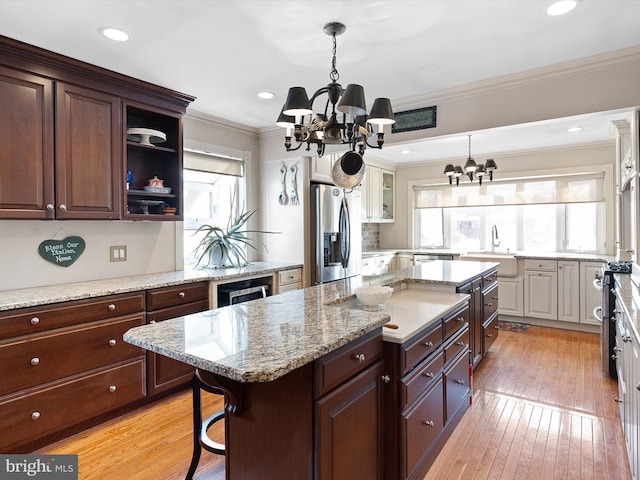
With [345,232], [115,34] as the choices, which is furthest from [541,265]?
[115,34]

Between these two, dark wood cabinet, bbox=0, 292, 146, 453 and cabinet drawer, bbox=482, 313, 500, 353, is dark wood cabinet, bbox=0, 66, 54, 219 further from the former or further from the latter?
cabinet drawer, bbox=482, 313, 500, 353

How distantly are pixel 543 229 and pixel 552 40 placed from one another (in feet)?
12.8

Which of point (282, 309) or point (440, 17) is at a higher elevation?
point (440, 17)

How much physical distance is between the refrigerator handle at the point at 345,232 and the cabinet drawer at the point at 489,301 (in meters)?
1.64

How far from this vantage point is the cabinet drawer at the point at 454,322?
2203 mm

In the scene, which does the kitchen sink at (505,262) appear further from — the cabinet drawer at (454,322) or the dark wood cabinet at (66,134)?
the dark wood cabinet at (66,134)

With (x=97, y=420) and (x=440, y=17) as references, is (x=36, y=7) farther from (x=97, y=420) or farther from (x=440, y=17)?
(x=97, y=420)

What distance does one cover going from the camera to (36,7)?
6.44 feet

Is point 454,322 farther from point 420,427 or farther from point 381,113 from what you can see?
point 381,113

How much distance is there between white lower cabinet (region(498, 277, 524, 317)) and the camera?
5051 mm

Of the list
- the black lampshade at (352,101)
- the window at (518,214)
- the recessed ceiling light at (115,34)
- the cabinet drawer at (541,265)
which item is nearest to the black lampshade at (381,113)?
the black lampshade at (352,101)

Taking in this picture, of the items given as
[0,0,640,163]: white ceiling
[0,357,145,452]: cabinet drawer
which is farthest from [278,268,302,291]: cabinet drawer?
[0,0,640,163]: white ceiling

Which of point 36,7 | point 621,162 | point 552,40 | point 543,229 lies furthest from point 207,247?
point 543,229

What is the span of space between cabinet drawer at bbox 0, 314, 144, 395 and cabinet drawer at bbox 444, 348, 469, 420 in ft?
6.87
